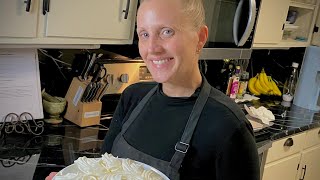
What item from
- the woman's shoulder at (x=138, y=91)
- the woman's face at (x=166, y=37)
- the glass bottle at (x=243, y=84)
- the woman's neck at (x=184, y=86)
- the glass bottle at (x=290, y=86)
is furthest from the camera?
the glass bottle at (x=290, y=86)

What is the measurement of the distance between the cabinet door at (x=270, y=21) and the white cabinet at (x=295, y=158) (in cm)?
64

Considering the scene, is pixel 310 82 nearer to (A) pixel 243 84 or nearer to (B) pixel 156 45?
(A) pixel 243 84

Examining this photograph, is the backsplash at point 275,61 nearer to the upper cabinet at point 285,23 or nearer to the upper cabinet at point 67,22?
the upper cabinet at point 285,23

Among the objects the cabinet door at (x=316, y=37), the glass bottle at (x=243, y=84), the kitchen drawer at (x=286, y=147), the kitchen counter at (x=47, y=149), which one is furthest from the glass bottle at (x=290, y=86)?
the kitchen counter at (x=47, y=149)

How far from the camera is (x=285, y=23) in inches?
103

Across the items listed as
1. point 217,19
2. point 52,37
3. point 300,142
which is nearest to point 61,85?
point 52,37

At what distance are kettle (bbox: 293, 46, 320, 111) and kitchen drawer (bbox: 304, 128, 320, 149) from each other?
1.00ft

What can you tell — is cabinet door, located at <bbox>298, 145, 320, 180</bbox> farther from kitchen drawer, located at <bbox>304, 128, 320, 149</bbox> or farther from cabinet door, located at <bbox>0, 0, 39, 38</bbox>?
cabinet door, located at <bbox>0, 0, 39, 38</bbox>

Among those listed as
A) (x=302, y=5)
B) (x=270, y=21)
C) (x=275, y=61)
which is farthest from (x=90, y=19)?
(x=275, y=61)

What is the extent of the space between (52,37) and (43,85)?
0.46m

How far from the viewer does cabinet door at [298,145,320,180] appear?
254 cm

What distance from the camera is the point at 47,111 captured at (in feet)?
5.72

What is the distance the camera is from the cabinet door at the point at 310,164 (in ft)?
8.35

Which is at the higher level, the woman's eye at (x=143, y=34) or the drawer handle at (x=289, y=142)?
the woman's eye at (x=143, y=34)
